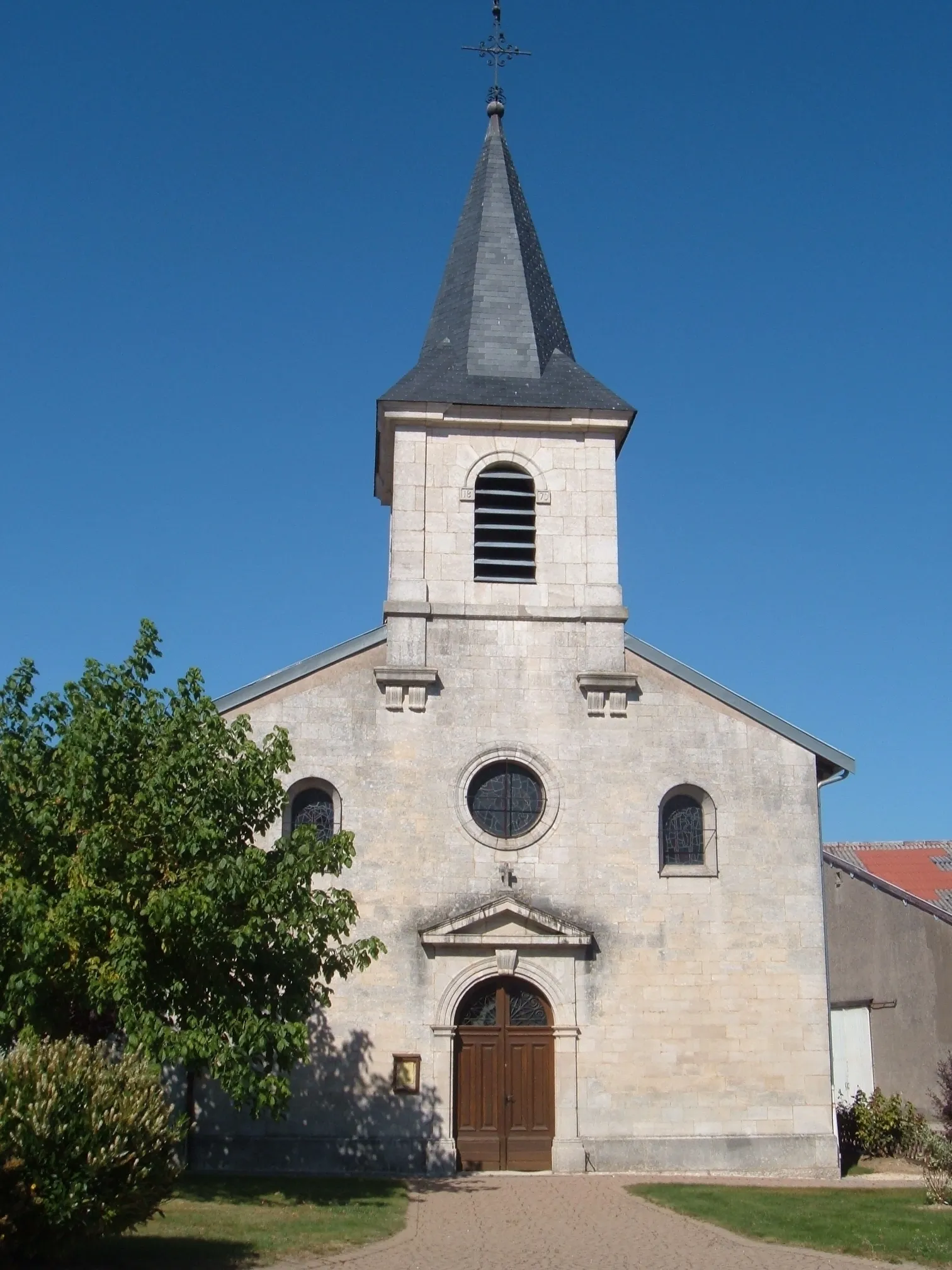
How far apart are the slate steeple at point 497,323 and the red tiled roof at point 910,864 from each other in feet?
33.4

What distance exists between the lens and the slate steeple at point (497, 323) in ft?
62.0

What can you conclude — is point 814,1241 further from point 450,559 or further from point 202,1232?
point 450,559

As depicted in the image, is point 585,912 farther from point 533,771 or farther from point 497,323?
point 497,323

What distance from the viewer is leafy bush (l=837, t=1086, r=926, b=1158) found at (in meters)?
17.5

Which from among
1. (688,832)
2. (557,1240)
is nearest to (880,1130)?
(688,832)

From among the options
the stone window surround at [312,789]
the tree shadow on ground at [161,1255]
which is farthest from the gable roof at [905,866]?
the tree shadow on ground at [161,1255]

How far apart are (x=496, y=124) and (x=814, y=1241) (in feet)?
60.5

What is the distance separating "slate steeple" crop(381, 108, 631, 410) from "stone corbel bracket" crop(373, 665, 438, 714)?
159 inches

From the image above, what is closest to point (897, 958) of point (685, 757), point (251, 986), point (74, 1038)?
point (685, 757)

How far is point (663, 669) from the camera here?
17.6m

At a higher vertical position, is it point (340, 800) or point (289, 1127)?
point (340, 800)

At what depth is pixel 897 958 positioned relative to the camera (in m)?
21.2

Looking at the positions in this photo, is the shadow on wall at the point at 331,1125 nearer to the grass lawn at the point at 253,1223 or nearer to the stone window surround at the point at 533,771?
the grass lawn at the point at 253,1223

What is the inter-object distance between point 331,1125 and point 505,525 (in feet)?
27.2
